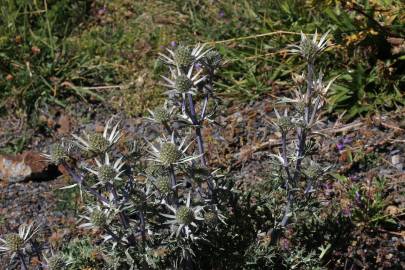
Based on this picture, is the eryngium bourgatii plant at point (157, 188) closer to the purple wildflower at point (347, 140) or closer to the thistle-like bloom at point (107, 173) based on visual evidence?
the thistle-like bloom at point (107, 173)

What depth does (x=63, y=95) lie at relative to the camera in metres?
4.55

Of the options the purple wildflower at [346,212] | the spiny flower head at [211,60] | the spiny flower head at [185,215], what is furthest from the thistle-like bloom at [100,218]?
the purple wildflower at [346,212]

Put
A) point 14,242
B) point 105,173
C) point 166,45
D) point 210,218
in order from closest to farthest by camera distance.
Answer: point 105,173 < point 14,242 < point 210,218 < point 166,45

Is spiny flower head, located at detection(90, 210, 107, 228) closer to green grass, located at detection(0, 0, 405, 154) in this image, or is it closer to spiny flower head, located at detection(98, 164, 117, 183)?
spiny flower head, located at detection(98, 164, 117, 183)

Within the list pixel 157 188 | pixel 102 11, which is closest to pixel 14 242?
pixel 157 188

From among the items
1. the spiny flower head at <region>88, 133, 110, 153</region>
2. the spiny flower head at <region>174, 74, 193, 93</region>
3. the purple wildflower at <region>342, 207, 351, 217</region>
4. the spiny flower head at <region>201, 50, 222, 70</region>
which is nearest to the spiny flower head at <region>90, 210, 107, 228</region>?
the spiny flower head at <region>88, 133, 110, 153</region>

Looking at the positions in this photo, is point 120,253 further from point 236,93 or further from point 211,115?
point 236,93

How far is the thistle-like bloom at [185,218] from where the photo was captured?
2154 mm

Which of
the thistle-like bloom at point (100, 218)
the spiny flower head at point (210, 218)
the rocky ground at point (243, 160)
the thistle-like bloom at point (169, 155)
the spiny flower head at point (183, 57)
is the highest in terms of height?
the spiny flower head at point (183, 57)

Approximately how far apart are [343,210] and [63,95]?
2.34m

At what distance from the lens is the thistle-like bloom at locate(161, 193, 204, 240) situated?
2154 mm

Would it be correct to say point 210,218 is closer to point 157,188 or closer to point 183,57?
point 157,188

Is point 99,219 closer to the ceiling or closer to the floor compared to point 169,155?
closer to the floor

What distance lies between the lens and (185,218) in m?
2.15
